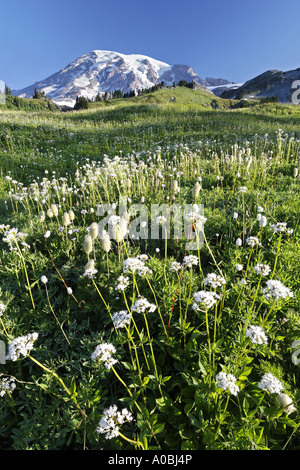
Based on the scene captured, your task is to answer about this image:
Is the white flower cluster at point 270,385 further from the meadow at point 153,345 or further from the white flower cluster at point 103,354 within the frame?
the white flower cluster at point 103,354

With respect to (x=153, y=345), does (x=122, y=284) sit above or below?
above

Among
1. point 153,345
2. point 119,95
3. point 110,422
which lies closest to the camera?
point 110,422

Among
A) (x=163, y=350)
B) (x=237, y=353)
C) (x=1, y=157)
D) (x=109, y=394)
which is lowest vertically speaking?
(x=109, y=394)

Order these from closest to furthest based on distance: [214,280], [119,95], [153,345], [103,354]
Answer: [103,354], [214,280], [153,345], [119,95]

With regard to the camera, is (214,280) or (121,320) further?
(214,280)

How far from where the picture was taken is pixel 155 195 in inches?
217

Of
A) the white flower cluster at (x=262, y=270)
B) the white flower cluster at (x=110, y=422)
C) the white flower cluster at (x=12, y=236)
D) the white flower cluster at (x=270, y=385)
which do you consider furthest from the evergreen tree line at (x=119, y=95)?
the white flower cluster at (x=270, y=385)

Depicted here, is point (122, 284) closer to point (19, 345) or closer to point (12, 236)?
point (19, 345)

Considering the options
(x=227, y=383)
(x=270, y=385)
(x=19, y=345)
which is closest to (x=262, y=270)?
(x=270, y=385)

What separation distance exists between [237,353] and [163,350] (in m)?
0.75

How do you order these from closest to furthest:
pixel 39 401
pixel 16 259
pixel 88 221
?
pixel 39 401
pixel 16 259
pixel 88 221

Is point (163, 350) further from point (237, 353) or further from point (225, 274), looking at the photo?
point (225, 274)
